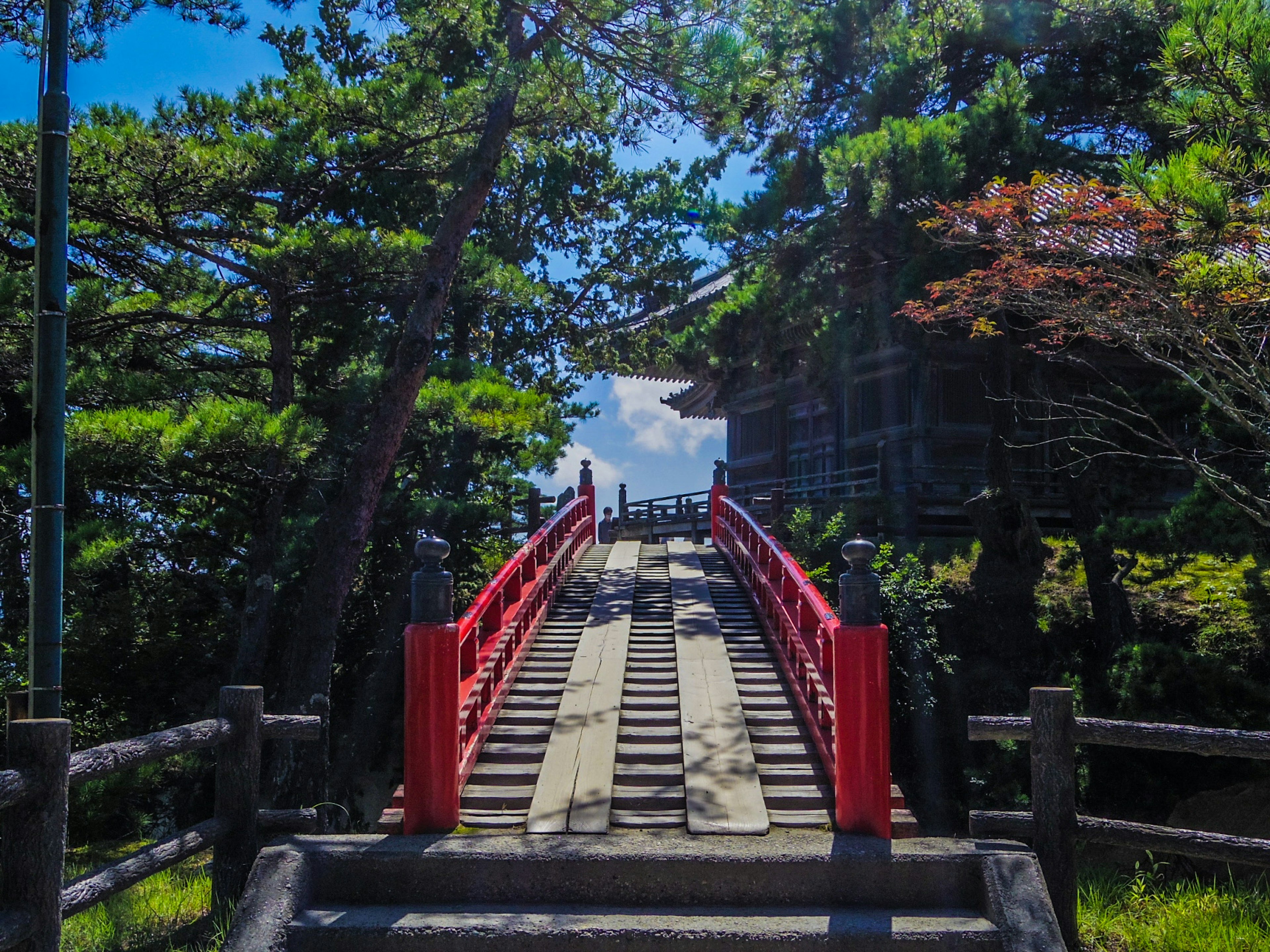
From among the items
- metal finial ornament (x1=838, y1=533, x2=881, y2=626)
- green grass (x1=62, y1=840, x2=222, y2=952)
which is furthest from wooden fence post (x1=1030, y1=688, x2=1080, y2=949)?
green grass (x1=62, y1=840, x2=222, y2=952)

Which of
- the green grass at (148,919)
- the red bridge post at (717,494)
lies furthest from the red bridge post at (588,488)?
the green grass at (148,919)

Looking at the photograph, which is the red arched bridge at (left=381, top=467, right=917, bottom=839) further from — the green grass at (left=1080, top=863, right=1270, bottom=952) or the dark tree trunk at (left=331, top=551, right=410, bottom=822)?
the dark tree trunk at (left=331, top=551, right=410, bottom=822)

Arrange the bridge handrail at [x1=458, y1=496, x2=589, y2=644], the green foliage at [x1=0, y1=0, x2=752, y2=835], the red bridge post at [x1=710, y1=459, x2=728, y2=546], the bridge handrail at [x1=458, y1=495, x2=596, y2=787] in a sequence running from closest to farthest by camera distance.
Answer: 1. the bridge handrail at [x1=458, y1=495, x2=596, y2=787]
2. the bridge handrail at [x1=458, y1=496, x2=589, y2=644]
3. the green foliage at [x1=0, y1=0, x2=752, y2=835]
4. the red bridge post at [x1=710, y1=459, x2=728, y2=546]

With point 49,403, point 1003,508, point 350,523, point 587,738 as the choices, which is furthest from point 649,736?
point 1003,508

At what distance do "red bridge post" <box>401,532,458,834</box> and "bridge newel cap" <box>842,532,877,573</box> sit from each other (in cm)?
214

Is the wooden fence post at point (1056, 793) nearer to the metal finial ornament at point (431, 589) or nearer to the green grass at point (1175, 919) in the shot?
the green grass at point (1175, 919)

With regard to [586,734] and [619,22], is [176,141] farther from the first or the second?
[586,734]

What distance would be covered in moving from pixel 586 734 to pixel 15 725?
3426 millimetres

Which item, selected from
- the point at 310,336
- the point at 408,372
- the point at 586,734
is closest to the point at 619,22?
the point at 408,372

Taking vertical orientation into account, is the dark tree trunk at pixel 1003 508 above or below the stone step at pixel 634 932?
above

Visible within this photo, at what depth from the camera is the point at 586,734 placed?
20.7 feet

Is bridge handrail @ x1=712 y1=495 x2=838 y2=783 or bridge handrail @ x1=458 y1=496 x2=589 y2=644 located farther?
bridge handrail @ x1=458 y1=496 x2=589 y2=644

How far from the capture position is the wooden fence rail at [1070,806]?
480 centimetres

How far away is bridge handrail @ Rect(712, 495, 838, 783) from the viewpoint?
239 inches
